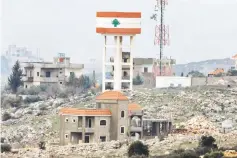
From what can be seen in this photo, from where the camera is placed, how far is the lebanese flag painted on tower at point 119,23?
78000 millimetres

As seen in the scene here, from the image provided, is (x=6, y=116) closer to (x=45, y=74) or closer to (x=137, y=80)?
(x=137, y=80)

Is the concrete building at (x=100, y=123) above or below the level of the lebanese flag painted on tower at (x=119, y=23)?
below

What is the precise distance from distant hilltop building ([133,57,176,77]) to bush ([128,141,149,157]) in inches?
1556

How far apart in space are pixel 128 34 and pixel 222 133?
18462mm

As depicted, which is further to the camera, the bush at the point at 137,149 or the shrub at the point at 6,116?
the shrub at the point at 6,116

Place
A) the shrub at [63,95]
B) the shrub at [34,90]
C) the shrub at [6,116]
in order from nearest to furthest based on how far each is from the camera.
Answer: the shrub at [6,116]
the shrub at [63,95]
the shrub at [34,90]

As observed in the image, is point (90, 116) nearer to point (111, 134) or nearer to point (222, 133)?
point (111, 134)

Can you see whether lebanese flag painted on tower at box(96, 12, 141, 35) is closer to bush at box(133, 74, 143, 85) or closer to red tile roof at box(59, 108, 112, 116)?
bush at box(133, 74, 143, 85)

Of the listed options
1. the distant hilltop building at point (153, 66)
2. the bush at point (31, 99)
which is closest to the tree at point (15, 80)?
the bush at point (31, 99)

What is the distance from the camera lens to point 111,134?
62.8 meters

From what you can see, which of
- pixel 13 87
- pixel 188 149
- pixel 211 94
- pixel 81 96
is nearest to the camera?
pixel 188 149

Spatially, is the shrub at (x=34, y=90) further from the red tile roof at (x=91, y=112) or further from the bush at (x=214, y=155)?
the bush at (x=214, y=155)

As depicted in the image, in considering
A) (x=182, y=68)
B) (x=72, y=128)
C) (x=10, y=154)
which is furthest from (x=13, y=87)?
(x=182, y=68)

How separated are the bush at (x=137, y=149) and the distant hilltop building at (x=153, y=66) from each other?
1556 inches
